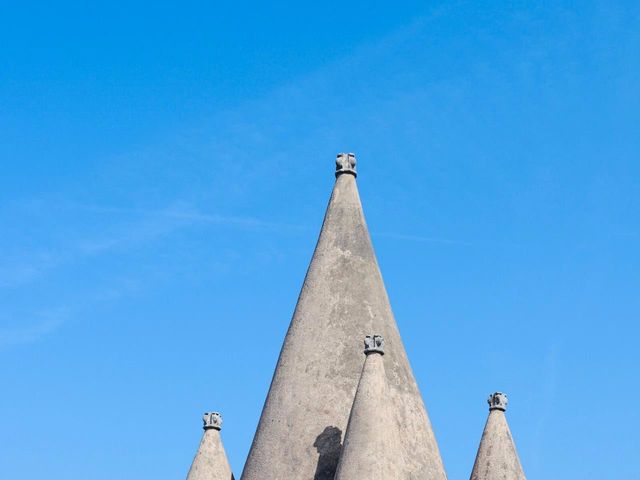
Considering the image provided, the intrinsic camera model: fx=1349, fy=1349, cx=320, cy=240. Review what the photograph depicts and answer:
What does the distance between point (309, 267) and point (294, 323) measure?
3.78ft

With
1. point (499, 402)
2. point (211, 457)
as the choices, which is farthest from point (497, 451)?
point (211, 457)

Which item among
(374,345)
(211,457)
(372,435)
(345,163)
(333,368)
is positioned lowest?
(372,435)

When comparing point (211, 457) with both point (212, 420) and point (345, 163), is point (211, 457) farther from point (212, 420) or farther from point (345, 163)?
point (345, 163)

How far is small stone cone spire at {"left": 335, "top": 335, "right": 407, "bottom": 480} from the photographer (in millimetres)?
19438

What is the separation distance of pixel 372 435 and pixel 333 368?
2.98 metres

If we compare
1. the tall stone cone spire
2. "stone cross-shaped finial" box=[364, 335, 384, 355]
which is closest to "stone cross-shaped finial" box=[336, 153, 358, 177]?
the tall stone cone spire

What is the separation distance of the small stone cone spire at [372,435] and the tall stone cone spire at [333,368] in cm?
102

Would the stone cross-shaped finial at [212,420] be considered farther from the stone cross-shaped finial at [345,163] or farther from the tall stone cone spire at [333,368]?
the stone cross-shaped finial at [345,163]

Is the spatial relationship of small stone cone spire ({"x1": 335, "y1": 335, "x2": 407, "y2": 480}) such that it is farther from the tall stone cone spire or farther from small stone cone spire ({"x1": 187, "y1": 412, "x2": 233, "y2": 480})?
small stone cone spire ({"x1": 187, "y1": 412, "x2": 233, "y2": 480})

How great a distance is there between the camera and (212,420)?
23.8 m

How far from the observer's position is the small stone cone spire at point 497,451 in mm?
22734

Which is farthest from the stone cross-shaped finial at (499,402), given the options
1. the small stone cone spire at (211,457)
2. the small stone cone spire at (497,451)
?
the small stone cone spire at (211,457)

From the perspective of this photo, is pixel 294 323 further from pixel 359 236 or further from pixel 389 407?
pixel 389 407

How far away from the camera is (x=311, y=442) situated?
21766 millimetres
